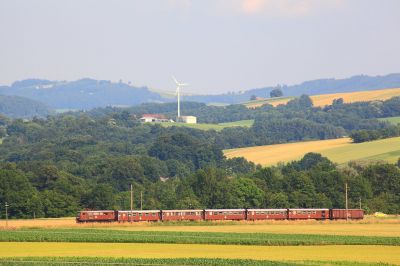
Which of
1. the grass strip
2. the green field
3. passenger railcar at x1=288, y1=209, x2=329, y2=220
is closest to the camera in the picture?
the grass strip

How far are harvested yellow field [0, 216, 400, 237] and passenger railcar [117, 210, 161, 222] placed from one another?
2.59m

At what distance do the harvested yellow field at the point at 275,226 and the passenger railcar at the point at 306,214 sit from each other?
2.60 m

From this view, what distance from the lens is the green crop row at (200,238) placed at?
9375cm

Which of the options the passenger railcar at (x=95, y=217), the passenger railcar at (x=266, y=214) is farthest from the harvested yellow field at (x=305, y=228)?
the passenger railcar at (x=95, y=217)

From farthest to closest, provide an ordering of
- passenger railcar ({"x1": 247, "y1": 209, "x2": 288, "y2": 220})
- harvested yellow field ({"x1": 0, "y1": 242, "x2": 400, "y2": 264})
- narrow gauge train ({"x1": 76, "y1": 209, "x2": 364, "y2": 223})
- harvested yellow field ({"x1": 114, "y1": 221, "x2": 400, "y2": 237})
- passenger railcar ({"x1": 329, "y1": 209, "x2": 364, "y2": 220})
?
passenger railcar ({"x1": 329, "y1": 209, "x2": 364, "y2": 220})
passenger railcar ({"x1": 247, "y1": 209, "x2": 288, "y2": 220})
narrow gauge train ({"x1": 76, "y1": 209, "x2": 364, "y2": 223})
harvested yellow field ({"x1": 114, "y1": 221, "x2": 400, "y2": 237})
harvested yellow field ({"x1": 0, "y1": 242, "x2": 400, "y2": 264})

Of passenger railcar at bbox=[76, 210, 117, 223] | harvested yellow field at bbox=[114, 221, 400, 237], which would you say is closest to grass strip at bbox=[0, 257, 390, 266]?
harvested yellow field at bbox=[114, 221, 400, 237]

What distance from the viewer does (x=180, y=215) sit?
433 feet

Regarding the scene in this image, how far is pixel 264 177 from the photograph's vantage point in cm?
17100

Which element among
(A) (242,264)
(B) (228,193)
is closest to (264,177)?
(B) (228,193)

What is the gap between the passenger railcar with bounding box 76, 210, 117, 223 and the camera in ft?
420

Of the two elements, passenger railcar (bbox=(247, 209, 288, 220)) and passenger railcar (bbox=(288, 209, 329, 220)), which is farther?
passenger railcar (bbox=(288, 209, 329, 220))

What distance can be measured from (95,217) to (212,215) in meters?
13.6

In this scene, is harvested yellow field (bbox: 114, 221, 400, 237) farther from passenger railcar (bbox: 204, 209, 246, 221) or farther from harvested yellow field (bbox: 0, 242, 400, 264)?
harvested yellow field (bbox: 0, 242, 400, 264)

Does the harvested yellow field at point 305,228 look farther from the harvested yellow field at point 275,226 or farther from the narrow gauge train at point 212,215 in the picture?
the narrow gauge train at point 212,215
